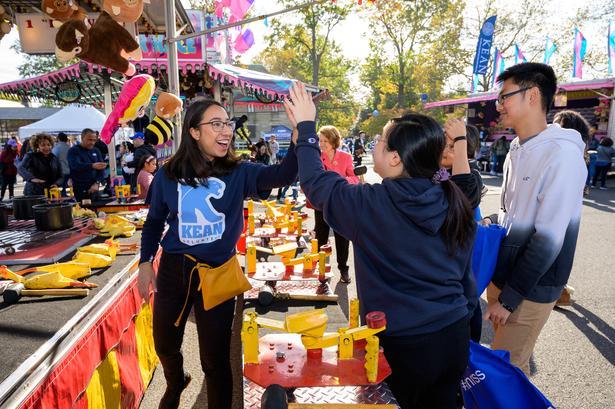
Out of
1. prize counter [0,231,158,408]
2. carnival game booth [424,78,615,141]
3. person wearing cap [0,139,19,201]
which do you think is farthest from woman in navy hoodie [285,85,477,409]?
person wearing cap [0,139,19,201]

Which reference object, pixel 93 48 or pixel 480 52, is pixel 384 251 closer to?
pixel 93 48

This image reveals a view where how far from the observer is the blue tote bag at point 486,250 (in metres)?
2.13

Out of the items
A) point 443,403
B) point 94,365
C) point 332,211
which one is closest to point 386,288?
point 332,211

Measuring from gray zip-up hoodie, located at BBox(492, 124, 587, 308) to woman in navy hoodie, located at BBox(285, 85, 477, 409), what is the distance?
1.65 ft

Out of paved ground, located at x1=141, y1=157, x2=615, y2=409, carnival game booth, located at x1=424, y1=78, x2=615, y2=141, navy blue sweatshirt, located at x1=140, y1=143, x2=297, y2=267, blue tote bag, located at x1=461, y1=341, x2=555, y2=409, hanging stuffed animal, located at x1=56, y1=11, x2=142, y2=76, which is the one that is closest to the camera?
blue tote bag, located at x1=461, y1=341, x2=555, y2=409

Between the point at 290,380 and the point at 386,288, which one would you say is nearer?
the point at 386,288

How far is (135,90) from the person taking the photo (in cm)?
518

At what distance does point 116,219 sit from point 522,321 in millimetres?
3224

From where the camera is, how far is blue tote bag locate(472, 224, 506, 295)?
83.9 inches

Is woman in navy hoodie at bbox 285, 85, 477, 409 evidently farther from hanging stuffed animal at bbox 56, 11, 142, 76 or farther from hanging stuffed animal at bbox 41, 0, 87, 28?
hanging stuffed animal at bbox 41, 0, 87, 28

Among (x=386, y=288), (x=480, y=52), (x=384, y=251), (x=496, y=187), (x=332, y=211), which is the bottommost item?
(x=496, y=187)

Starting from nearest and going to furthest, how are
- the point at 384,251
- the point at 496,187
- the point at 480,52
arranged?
the point at 384,251 < the point at 496,187 < the point at 480,52

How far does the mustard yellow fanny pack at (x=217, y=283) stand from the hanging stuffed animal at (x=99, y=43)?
2592 millimetres

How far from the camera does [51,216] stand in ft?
10.4
